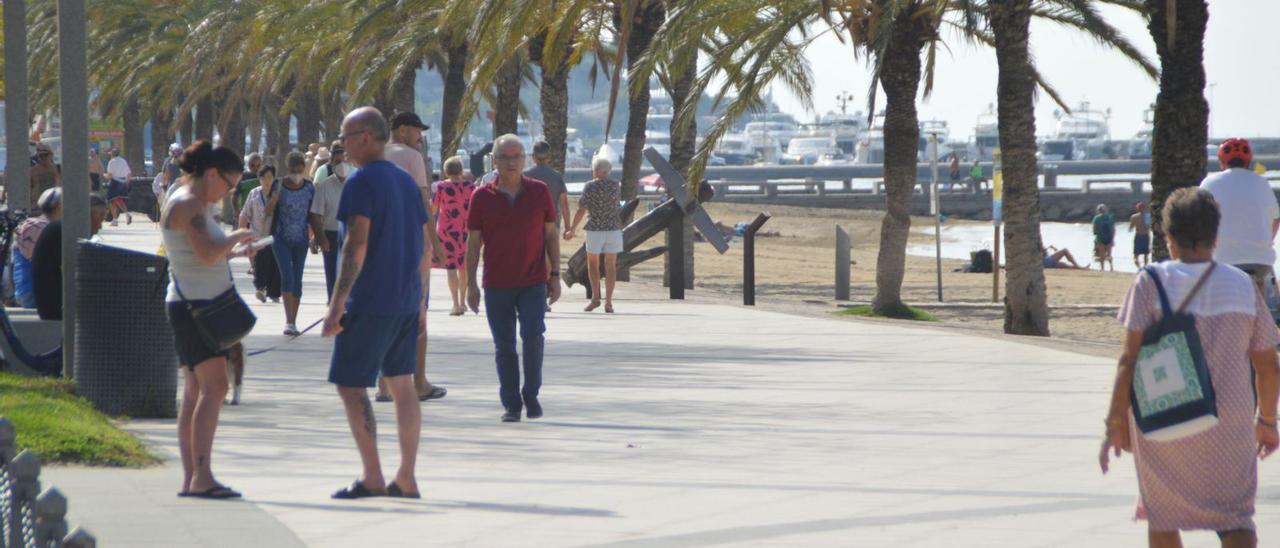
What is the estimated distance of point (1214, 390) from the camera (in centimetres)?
498

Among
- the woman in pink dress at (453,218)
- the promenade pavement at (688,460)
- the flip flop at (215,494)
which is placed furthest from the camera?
the woman in pink dress at (453,218)

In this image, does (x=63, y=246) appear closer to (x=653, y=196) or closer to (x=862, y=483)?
(x=862, y=483)

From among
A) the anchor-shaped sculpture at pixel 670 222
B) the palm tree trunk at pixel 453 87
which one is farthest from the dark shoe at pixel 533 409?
the palm tree trunk at pixel 453 87

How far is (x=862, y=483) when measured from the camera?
7.50 meters

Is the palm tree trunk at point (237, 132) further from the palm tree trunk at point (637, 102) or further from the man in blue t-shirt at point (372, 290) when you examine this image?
the man in blue t-shirt at point (372, 290)

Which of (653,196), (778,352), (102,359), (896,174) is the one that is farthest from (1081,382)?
(653,196)

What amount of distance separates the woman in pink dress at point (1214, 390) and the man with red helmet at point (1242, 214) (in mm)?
4880

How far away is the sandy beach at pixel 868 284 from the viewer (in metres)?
22.3

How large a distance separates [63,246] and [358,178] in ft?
11.5

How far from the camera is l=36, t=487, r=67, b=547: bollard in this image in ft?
12.8

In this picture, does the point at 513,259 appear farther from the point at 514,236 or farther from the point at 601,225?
the point at 601,225

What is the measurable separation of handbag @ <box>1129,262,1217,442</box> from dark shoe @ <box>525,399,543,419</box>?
492 cm

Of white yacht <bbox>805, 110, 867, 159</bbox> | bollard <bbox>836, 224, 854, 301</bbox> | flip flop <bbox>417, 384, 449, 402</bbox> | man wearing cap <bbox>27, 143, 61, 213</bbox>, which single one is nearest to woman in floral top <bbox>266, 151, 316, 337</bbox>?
flip flop <bbox>417, 384, 449, 402</bbox>

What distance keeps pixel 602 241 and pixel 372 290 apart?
10.0m
